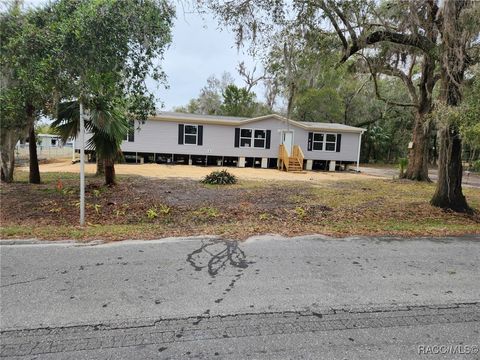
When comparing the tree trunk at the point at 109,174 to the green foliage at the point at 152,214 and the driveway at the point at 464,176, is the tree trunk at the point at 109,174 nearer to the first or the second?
the green foliage at the point at 152,214

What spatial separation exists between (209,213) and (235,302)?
13.9 feet

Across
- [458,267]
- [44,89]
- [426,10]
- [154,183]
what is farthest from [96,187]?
[426,10]

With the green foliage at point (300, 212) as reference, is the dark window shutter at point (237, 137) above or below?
above

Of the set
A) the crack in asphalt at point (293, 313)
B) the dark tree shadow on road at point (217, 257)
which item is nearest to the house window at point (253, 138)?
the dark tree shadow on road at point (217, 257)

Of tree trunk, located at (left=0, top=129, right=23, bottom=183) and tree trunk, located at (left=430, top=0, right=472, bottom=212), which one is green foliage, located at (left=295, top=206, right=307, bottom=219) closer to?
tree trunk, located at (left=430, top=0, right=472, bottom=212)

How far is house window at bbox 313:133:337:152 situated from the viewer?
72.3 feet

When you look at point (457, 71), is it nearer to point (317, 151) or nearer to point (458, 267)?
point (458, 267)

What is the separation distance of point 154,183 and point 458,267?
32.3 feet

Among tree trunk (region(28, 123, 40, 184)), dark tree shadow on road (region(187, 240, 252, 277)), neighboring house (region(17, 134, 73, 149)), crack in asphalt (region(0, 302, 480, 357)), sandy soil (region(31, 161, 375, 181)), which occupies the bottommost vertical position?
crack in asphalt (region(0, 302, 480, 357))

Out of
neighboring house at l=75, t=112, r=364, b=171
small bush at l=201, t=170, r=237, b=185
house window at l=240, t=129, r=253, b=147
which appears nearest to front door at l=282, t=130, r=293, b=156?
neighboring house at l=75, t=112, r=364, b=171

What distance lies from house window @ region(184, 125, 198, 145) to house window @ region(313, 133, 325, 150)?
7.52 m

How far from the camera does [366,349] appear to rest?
2.48 m

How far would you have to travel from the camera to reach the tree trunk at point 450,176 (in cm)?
790

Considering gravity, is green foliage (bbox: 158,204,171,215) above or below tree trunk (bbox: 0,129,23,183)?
below
